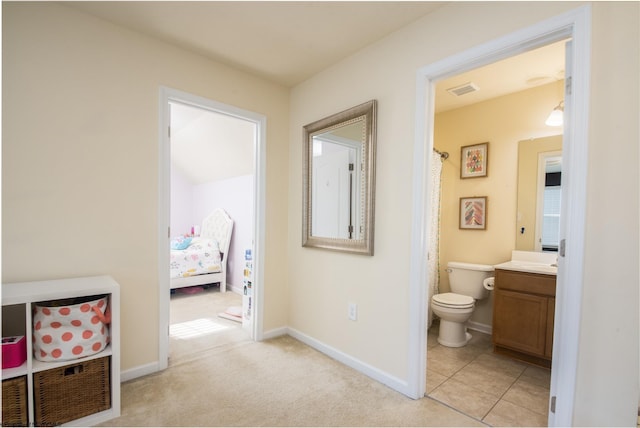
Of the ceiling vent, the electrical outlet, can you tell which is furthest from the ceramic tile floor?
the ceiling vent

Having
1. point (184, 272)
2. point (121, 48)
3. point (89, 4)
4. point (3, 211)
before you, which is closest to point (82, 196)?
point (3, 211)

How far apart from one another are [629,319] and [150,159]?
2731 millimetres

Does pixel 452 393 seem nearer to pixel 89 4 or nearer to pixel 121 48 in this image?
pixel 121 48

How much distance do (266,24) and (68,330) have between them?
2063 mm

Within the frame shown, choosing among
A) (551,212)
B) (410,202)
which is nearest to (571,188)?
(410,202)

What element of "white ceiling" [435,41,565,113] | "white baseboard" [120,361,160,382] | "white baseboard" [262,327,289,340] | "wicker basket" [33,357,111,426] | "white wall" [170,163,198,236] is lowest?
"white baseboard" [262,327,289,340]

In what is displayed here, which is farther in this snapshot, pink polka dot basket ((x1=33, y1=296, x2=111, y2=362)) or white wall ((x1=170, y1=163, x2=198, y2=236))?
white wall ((x1=170, y1=163, x2=198, y2=236))

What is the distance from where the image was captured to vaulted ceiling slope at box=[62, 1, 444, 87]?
1.79 meters

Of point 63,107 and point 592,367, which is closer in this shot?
point 592,367

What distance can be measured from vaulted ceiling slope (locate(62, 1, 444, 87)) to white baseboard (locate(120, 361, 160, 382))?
2.29m

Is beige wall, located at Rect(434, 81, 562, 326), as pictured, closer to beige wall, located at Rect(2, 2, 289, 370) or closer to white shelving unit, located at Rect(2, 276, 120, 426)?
beige wall, located at Rect(2, 2, 289, 370)

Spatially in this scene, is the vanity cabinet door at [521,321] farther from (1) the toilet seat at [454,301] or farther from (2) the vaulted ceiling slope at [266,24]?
(2) the vaulted ceiling slope at [266,24]

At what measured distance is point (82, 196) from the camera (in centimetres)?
190

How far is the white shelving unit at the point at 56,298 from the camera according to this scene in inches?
57.3
